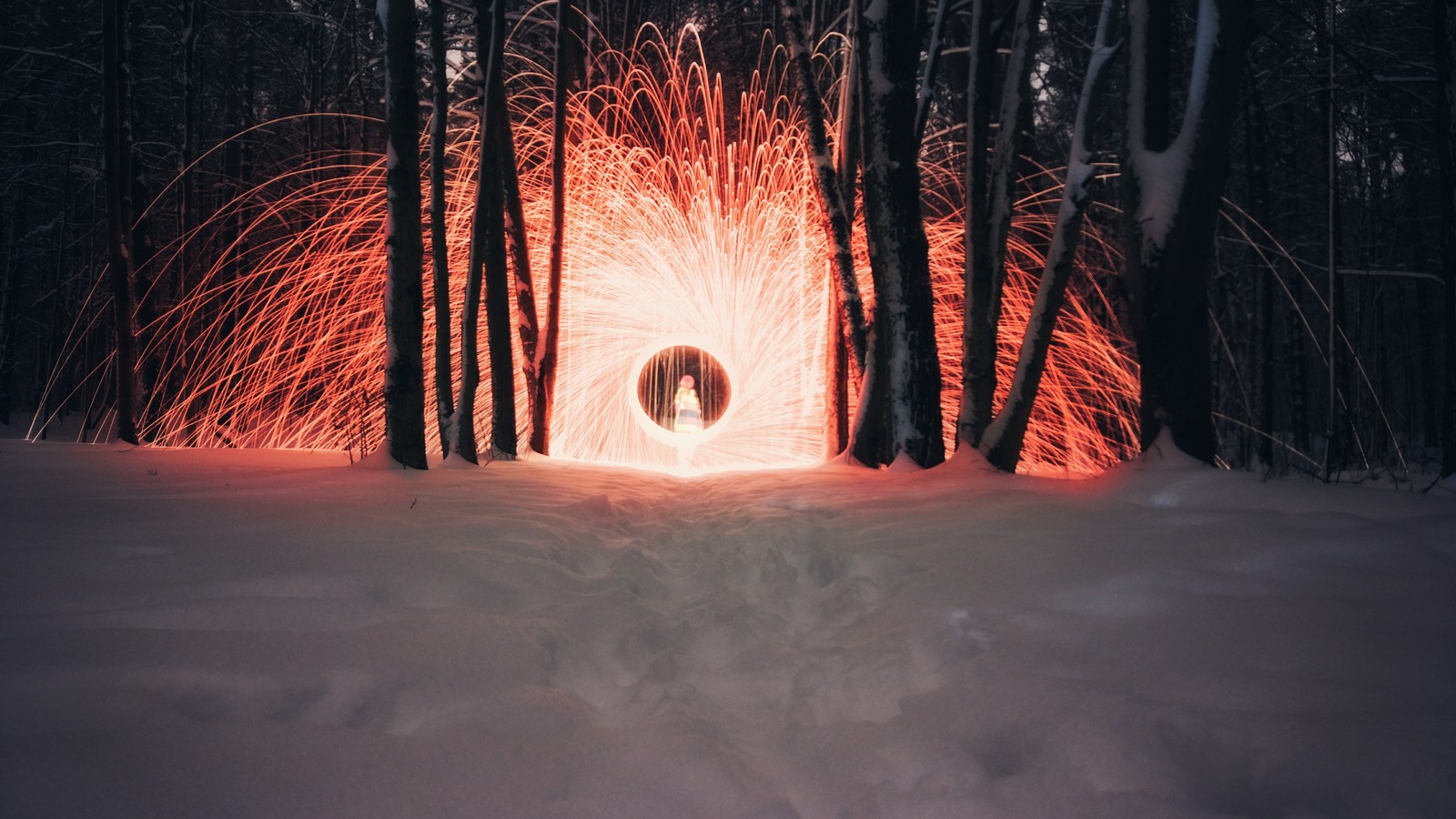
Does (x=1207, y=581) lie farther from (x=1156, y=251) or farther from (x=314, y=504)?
(x=314, y=504)

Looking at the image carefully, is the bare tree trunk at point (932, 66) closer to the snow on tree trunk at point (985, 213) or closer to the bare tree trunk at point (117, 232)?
the snow on tree trunk at point (985, 213)

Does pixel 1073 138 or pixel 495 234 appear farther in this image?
pixel 495 234

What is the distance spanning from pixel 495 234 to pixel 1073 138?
5.70 metres

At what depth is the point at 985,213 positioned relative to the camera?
26.4 feet

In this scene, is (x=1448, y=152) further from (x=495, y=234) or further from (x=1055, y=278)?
(x=495, y=234)

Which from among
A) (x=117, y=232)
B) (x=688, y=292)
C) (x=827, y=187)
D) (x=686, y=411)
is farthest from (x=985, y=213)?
(x=686, y=411)

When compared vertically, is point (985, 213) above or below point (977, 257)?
above

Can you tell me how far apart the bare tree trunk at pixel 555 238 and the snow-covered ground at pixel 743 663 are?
5279 mm

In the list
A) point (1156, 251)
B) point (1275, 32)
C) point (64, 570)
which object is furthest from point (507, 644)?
point (1275, 32)

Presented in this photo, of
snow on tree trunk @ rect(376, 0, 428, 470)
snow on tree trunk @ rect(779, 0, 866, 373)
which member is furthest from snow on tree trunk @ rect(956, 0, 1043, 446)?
snow on tree trunk @ rect(376, 0, 428, 470)

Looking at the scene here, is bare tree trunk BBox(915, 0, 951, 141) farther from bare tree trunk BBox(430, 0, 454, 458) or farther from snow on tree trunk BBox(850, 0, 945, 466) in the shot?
bare tree trunk BBox(430, 0, 454, 458)

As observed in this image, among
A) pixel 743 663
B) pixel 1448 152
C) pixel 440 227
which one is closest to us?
pixel 743 663

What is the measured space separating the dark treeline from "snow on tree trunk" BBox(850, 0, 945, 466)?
0.13ft

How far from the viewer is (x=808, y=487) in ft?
24.2
